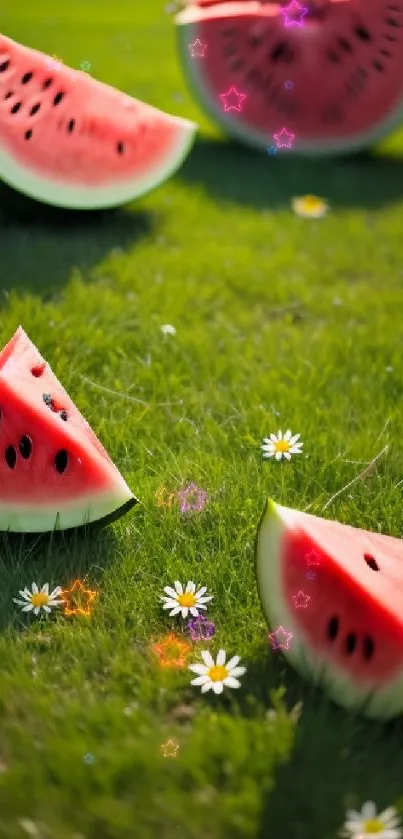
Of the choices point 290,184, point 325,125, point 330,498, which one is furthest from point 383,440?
point 325,125

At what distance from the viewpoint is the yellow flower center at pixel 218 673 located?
5.87 ft

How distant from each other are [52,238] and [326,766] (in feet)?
7.65

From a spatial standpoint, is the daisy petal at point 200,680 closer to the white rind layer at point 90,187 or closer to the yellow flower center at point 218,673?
the yellow flower center at point 218,673

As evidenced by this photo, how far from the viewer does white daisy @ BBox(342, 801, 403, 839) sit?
151 centimetres

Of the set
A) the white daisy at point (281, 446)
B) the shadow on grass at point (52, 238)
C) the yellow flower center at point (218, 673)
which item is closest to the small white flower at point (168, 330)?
the shadow on grass at point (52, 238)

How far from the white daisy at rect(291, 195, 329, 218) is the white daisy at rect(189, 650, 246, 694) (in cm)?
248

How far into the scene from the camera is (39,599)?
195 cm

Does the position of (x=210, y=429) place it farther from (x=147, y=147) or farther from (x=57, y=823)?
(x=147, y=147)

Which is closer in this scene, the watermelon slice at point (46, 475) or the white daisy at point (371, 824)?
the white daisy at point (371, 824)

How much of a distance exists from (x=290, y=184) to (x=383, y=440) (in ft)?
6.45

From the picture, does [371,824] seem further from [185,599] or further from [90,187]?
[90,187]

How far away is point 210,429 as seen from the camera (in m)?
2.55

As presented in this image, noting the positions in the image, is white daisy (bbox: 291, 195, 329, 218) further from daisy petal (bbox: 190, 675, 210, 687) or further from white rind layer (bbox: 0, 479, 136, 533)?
daisy petal (bbox: 190, 675, 210, 687)

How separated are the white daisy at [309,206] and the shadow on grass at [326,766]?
2543 millimetres
